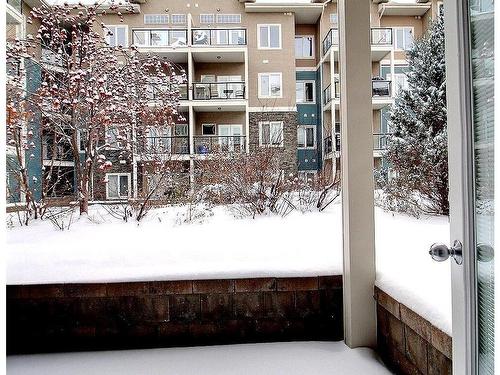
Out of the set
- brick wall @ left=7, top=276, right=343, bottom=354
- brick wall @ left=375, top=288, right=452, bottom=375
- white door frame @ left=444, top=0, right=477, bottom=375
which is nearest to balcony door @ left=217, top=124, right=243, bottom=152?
brick wall @ left=7, top=276, right=343, bottom=354

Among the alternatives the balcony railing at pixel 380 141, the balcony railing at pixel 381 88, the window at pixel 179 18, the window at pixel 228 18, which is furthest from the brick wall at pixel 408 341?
the window at pixel 179 18

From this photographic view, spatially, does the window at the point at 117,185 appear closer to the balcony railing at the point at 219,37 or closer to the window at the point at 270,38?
the balcony railing at the point at 219,37

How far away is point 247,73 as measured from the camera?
Answer: 270 cm

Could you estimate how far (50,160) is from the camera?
8.79 ft

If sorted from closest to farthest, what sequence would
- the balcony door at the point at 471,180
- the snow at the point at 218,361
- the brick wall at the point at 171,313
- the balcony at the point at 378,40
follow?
1. the balcony door at the point at 471,180
2. the snow at the point at 218,361
3. the brick wall at the point at 171,313
4. the balcony at the point at 378,40

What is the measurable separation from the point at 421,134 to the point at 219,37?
4.70 ft

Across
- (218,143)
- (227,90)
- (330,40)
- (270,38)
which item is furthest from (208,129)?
(330,40)

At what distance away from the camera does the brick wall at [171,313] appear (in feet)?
7.26

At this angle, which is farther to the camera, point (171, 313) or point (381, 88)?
point (381, 88)

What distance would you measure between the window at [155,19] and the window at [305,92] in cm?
97

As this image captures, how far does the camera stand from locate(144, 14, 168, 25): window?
2.73m

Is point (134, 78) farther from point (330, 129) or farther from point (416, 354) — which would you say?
point (416, 354)

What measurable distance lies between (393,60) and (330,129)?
1.97ft

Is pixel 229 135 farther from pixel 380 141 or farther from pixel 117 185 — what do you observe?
pixel 380 141
